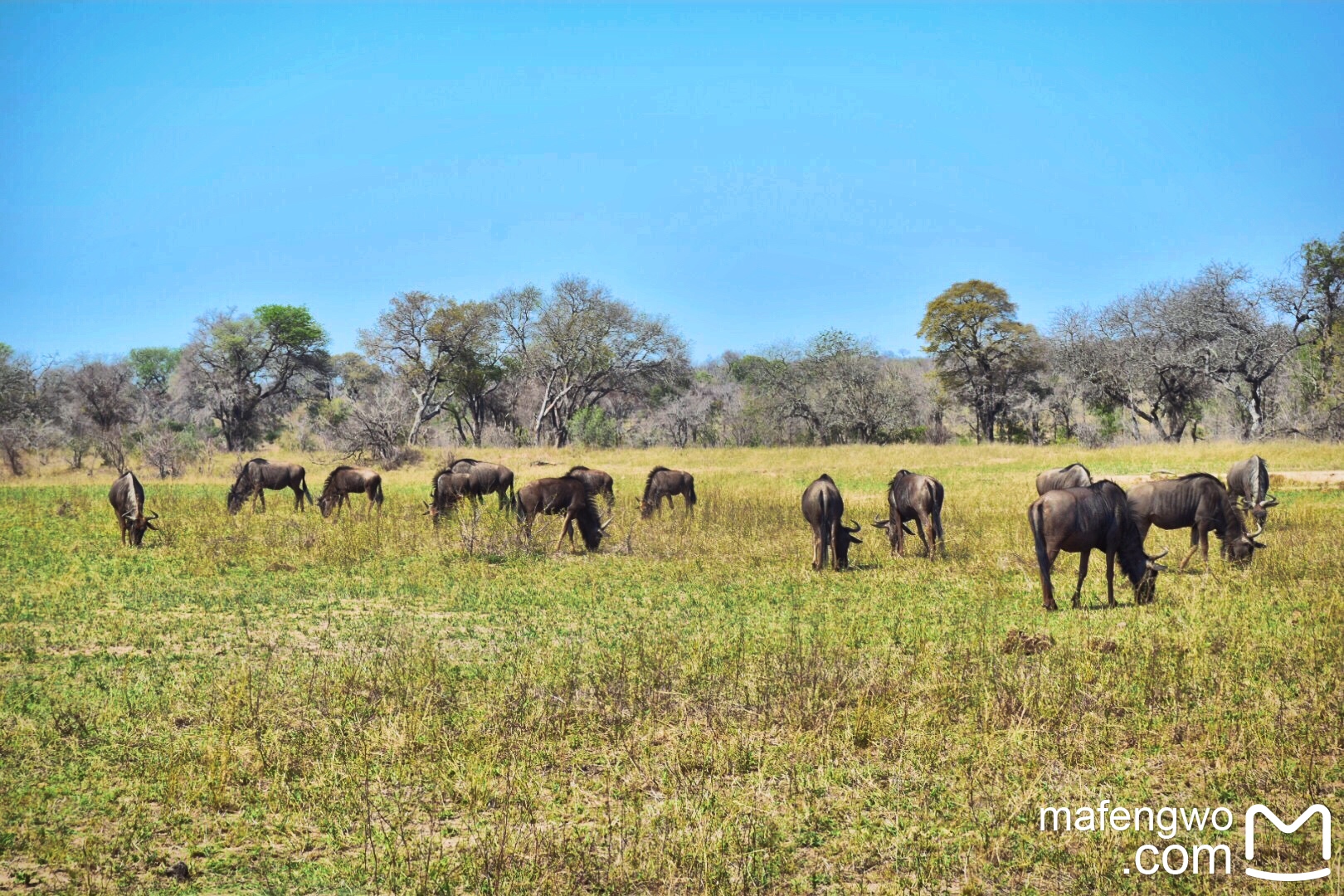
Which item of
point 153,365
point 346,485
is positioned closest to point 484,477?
point 346,485

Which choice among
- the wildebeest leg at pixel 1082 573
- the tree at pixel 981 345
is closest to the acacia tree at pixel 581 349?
the tree at pixel 981 345

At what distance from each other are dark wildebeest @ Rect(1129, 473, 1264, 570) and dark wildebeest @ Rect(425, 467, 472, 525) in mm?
12141

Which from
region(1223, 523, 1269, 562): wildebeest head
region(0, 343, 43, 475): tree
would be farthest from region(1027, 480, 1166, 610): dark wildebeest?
region(0, 343, 43, 475): tree

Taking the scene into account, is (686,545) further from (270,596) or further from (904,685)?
(904,685)

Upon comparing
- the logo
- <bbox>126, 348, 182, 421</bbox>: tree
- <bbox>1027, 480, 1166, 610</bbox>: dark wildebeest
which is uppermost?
<bbox>126, 348, 182, 421</bbox>: tree

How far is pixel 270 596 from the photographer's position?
39.2 feet

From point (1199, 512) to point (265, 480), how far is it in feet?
64.4

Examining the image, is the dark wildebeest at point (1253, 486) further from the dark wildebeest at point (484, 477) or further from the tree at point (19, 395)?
the tree at point (19, 395)

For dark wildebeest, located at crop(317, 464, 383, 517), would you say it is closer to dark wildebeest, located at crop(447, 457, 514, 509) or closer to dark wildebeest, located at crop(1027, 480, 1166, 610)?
dark wildebeest, located at crop(447, 457, 514, 509)

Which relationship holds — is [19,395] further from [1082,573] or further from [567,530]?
[1082,573]

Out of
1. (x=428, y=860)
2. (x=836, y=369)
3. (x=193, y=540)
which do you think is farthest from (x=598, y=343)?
(x=428, y=860)

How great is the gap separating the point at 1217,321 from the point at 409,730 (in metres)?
44.0

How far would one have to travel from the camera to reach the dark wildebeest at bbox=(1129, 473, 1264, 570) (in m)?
12.6

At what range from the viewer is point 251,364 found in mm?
51969
